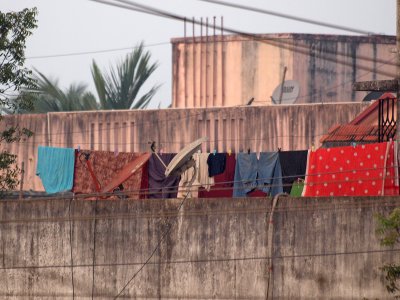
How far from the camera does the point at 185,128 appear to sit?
40.4 m

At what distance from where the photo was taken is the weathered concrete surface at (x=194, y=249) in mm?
16500

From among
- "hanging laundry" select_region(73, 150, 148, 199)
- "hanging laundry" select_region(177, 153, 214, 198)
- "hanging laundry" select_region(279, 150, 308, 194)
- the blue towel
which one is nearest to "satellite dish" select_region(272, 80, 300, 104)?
the blue towel

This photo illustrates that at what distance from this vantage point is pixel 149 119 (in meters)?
41.5

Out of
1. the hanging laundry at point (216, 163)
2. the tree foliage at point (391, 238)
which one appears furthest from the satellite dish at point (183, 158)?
the tree foliage at point (391, 238)

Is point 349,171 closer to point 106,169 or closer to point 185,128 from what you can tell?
point 106,169

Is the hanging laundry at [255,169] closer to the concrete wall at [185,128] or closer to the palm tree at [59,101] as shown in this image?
the concrete wall at [185,128]

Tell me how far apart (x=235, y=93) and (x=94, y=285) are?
112ft

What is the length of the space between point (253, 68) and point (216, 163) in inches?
1038

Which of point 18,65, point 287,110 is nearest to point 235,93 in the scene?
point 287,110

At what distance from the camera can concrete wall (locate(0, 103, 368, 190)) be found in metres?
37.6

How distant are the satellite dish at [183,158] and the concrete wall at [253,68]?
2830 centimetres

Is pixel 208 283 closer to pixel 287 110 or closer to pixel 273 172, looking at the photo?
pixel 273 172

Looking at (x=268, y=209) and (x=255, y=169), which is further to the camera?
(x=255, y=169)

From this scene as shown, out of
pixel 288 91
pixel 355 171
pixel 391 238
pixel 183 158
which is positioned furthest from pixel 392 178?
pixel 288 91
